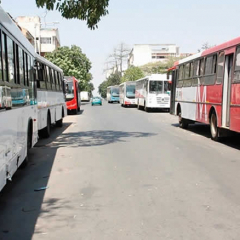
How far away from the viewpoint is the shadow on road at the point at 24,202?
4.63 m

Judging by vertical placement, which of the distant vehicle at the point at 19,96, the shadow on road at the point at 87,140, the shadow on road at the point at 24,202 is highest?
the distant vehicle at the point at 19,96

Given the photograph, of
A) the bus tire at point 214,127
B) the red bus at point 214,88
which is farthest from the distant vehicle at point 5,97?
the bus tire at point 214,127

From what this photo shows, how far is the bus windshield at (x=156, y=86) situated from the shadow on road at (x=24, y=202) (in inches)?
1007

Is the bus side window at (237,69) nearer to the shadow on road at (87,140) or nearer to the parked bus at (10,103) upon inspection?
the shadow on road at (87,140)

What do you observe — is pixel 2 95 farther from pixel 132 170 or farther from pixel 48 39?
pixel 48 39

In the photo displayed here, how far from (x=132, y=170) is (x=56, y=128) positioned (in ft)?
36.7

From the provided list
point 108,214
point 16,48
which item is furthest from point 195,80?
point 108,214

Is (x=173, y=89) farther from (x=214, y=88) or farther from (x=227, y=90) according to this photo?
(x=227, y=90)

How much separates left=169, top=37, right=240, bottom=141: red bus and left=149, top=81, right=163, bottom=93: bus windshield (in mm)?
16070

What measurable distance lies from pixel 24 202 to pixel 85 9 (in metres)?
6.11

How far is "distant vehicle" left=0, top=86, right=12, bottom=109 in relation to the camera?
→ 5162 millimetres

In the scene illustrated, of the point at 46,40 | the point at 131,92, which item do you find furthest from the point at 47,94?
the point at 46,40

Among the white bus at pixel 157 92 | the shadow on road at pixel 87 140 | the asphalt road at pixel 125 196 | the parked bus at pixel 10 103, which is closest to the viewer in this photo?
the asphalt road at pixel 125 196

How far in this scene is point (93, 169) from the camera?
8.25 m
